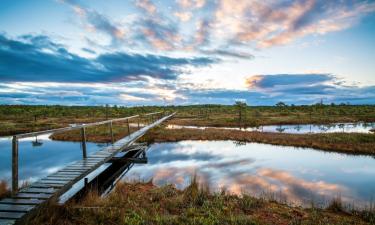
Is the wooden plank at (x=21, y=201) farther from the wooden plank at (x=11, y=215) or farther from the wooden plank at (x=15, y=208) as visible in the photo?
the wooden plank at (x=11, y=215)

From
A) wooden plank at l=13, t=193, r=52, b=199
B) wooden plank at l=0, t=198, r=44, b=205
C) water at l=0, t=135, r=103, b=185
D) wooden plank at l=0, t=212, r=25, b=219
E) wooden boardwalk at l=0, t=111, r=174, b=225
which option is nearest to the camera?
wooden plank at l=0, t=212, r=25, b=219

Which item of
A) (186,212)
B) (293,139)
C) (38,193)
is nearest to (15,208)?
(38,193)

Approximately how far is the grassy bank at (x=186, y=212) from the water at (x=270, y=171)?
192 cm

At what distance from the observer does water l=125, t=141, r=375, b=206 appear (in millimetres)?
11883

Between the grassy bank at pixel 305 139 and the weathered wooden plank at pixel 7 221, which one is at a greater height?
the weathered wooden plank at pixel 7 221

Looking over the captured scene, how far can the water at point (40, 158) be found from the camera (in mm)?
15233

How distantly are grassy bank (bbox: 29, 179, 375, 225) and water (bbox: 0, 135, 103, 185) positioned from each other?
306 inches

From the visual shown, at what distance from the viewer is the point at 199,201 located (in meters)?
8.55

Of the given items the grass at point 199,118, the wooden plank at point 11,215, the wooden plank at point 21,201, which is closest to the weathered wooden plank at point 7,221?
the wooden plank at point 11,215

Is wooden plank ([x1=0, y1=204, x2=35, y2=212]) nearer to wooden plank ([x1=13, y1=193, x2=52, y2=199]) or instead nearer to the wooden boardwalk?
the wooden boardwalk

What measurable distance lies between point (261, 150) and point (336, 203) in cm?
1289

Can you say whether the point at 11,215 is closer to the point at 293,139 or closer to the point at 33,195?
the point at 33,195

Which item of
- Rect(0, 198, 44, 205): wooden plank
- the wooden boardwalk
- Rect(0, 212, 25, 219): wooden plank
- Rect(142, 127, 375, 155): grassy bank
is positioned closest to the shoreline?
Rect(142, 127, 375, 155): grassy bank

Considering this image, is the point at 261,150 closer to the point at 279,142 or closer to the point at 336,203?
the point at 279,142
